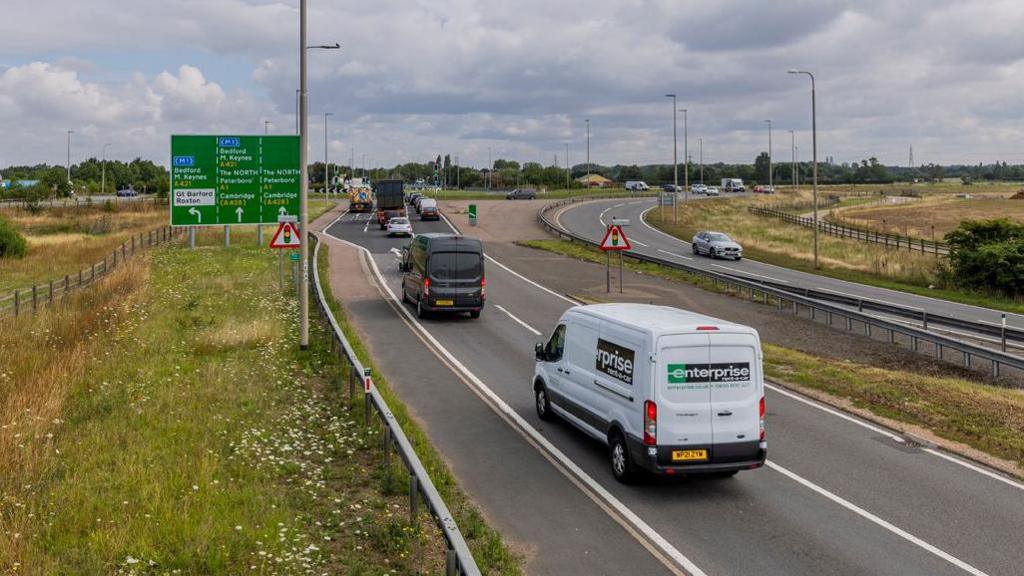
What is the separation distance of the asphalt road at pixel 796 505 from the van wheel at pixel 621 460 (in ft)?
0.46

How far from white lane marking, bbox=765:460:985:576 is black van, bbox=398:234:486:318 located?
1424 cm

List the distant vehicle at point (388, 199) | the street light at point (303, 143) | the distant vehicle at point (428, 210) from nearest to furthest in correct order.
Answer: the street light at point (303, 143) → the distant vehicle at point (388, 199) → the distant vehicle at point (428, 210)

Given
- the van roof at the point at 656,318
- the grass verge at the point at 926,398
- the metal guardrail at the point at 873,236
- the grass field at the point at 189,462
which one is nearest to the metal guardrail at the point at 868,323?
the grass verge at the point at 926,398

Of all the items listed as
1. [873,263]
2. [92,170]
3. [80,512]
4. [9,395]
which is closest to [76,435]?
[9,395]

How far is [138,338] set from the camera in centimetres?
1938

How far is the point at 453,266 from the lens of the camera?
25453 millimetres

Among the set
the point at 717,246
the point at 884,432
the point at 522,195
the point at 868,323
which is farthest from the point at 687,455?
the point at 522,195

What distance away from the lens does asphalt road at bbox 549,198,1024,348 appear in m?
32.8

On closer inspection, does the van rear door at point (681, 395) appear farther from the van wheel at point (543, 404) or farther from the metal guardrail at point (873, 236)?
the metal guardrail at point (873, 236)

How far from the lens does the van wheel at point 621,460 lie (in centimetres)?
1102

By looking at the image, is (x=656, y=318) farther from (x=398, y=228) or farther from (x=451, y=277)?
(x=398, y=228)

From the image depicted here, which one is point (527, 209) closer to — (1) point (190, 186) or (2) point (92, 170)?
(1) point (190, 186)

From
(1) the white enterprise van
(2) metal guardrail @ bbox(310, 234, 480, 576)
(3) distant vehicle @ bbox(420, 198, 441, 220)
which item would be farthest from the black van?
(3) distant vehicle @ bbox(420, 198, 441, 220)

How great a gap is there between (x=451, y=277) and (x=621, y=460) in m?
14.8
